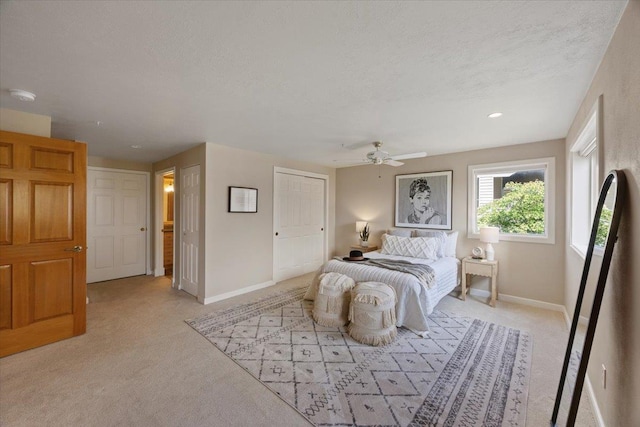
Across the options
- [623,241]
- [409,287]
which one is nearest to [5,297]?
[409,287]

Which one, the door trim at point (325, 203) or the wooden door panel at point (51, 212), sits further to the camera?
the door trim at point (325, 203)

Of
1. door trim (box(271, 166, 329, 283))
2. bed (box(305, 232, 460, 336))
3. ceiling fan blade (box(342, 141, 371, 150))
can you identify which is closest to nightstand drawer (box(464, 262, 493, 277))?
bed (box(305, 232, 460, 336))

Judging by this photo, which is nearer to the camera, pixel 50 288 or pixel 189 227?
pixel 50 288

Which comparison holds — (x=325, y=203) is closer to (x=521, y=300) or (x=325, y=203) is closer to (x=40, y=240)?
(x=521, y=300)

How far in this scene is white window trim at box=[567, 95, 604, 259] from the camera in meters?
1.81

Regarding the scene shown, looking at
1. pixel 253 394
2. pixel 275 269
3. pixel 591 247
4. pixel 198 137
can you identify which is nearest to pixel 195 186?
pixel 198 137

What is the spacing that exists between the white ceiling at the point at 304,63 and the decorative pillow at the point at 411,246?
5.84ft

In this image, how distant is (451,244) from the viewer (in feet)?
14.2

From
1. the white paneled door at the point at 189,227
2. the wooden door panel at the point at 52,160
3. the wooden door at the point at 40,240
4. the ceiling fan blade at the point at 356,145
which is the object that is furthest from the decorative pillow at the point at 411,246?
the wooden door panel at the point at 52,160

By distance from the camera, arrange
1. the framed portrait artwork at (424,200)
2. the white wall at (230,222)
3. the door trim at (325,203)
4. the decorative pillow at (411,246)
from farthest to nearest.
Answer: the door trim at (325,203) → the framed portrait artwork at (424,200) → the decorative pillow at (411,246) → the white wall at (230,222)

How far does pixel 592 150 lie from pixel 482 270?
193 centimetres

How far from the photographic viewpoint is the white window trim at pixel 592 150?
5.93 ft

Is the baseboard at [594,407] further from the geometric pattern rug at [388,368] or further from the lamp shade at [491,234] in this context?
the lamp shade at [491,234]

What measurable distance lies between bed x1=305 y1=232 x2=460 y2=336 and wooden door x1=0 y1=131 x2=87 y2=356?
2.73m
